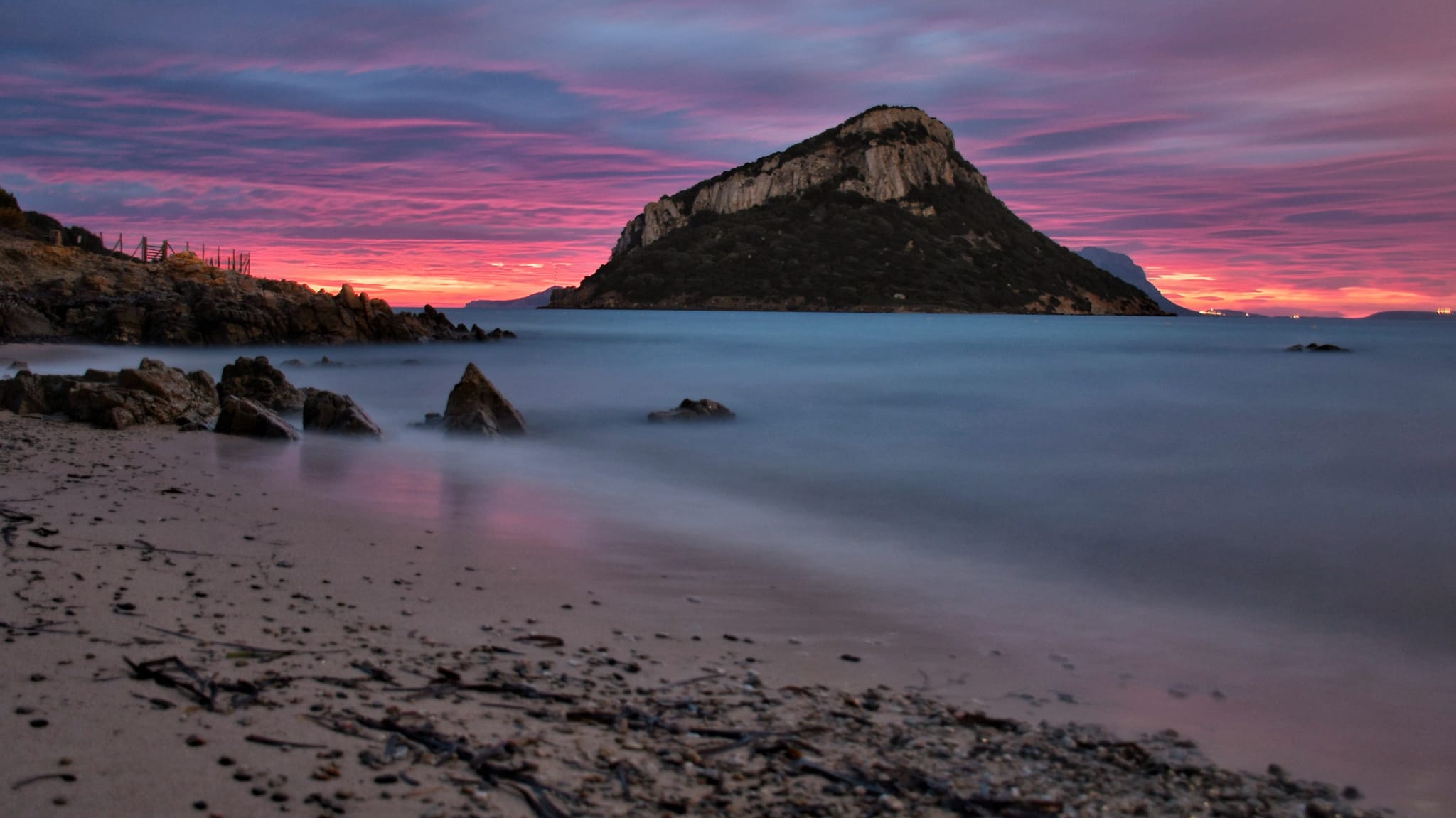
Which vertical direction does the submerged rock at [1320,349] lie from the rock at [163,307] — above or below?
above

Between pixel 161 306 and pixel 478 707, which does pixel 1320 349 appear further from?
pixel 478 707

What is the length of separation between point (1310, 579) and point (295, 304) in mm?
36566

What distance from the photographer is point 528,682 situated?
12.6 feet

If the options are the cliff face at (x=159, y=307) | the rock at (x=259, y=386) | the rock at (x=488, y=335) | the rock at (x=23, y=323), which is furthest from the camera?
the rock at (x=488, y=335)

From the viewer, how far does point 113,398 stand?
10891 mm

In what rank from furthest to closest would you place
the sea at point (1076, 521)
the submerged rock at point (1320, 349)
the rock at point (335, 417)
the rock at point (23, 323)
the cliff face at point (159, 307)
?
the submerged rock at point (1320, 349)
the cliff face at point (159, 307)
the rock at point (23, 323)
the rock at point (335, 417)
the sea at point (1076, 521)

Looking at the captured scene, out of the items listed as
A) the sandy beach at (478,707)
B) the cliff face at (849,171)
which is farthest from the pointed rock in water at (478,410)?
the cliff face at (849,171)

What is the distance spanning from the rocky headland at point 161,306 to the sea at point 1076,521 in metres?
9.23

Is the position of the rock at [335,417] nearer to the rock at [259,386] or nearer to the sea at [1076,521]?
the sea at [1076,521]

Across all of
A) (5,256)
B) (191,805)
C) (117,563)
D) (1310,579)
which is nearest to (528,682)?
(191,805)

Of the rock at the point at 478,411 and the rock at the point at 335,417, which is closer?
the rock at the point at 335,417

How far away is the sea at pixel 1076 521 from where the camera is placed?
4406 mm

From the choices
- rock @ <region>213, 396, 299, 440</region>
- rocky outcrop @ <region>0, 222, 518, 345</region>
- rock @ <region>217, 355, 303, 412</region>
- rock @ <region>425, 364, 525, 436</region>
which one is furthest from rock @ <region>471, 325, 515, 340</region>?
rock @ <region>213, 396, 299, 440</region>

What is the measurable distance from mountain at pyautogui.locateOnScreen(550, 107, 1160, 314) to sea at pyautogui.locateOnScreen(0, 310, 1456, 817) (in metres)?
119
